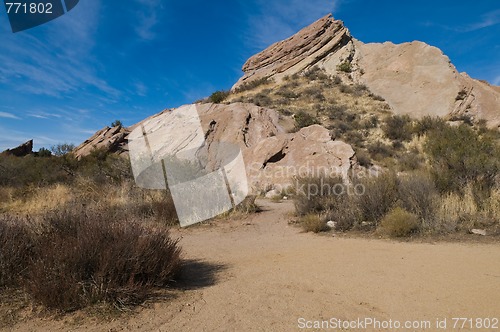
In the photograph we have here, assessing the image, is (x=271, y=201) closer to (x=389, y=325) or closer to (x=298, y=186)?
(x=298, y=186)

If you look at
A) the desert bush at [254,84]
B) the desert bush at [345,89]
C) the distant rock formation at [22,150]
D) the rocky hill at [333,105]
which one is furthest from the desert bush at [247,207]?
the distant rock formation at [22,150]

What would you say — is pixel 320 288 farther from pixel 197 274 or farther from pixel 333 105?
pixel 333 105

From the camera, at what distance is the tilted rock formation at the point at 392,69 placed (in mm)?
21859

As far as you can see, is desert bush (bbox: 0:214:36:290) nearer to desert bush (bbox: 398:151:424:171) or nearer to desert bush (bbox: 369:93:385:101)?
desert bush (bbox: 398:151:424:171)

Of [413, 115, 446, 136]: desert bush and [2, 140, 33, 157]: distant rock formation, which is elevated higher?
[2, 140, 33, 157]: distant rock formation

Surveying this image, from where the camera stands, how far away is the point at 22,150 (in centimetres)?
2791

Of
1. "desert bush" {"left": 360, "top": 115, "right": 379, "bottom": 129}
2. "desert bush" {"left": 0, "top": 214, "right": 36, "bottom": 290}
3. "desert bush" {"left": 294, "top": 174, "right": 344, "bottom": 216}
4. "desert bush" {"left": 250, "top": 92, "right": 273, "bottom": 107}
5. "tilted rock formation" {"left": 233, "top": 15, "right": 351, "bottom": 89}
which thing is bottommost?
"desert bush" {"left": 0, "top": 214, "right": 36, "bottom": 290}

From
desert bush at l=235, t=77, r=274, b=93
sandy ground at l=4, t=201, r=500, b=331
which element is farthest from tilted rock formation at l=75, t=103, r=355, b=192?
desert bush at l=235, t=77, r=274, b=93

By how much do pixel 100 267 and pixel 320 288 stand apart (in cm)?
252

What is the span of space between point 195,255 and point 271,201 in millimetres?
6623

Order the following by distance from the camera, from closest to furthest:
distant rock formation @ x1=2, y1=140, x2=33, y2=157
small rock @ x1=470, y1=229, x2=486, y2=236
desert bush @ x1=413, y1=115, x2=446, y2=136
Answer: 1. small rock @ x1=470, y1=229, x2=486, y2=236
2. desert bush @ x1=413, y1=115, x2=446, y2=136
3. distant rock formation @ x1=2, y1=140, x2=33, y2=157

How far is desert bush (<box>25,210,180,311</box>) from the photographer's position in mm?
3070

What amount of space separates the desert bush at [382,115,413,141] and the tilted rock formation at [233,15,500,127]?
7.80 feet

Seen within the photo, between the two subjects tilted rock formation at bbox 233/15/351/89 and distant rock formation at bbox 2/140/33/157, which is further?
tilted rock formation at bbox 233/15/351/89
